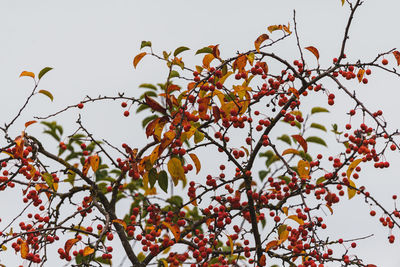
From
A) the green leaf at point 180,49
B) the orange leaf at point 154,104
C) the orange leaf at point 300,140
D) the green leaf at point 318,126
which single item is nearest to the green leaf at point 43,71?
the green leaf at point 180,49

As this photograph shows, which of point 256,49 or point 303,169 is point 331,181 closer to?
point 303,169

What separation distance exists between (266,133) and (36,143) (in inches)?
78.6

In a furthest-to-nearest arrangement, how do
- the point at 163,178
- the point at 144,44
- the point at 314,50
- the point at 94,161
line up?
the point at 94,161
the point at 144,44
the point at 314,50
the point at 163,178

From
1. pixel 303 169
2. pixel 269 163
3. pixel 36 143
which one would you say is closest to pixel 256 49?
pixel 303 169

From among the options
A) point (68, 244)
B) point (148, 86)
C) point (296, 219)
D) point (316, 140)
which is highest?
point (148, 86)

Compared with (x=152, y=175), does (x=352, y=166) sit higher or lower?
higher

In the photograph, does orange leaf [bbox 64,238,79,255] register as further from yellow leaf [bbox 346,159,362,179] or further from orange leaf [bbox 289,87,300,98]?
yellow leaf [bbox 346,159,362,179]

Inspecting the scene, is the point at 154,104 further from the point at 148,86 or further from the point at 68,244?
the point at 148,86

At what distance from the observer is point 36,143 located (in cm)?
479

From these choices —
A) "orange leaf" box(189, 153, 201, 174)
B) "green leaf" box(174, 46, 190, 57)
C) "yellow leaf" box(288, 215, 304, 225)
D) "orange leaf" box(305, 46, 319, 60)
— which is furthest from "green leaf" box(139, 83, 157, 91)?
"yellow leaf" box(288, 215, 304, 225)

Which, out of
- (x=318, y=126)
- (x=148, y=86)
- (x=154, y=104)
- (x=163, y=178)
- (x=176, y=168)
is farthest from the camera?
(x=148, y=86)

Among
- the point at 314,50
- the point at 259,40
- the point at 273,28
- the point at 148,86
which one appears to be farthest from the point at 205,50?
the point at 148,86

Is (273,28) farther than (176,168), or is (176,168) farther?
(273,28)

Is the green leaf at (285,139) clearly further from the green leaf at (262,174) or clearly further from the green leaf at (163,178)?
the green leaf at (163,178)
